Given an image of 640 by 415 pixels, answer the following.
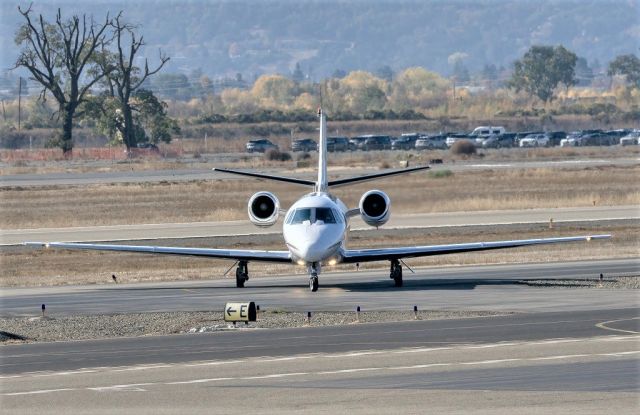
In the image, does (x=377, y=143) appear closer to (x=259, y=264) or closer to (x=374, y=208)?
(x=259, y=264)

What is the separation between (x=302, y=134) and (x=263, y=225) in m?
119

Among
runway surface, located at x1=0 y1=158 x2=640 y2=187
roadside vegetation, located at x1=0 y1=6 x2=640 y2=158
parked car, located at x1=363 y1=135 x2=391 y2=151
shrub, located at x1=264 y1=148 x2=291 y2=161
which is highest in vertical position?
roadside vegetation, located at x1=0 y1=6 x2=640 y2=158

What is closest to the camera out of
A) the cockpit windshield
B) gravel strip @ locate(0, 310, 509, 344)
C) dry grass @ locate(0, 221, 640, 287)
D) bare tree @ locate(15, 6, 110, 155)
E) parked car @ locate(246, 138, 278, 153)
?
gravel strip @ locate(0, 310, 509, 344)

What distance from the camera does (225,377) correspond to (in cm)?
2150

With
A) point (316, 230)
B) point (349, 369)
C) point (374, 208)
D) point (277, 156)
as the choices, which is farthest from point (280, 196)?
point (277, 156)

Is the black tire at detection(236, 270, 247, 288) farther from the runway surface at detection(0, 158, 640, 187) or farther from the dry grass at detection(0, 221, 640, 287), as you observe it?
the runway surface at detection(0, 158, 640, 187)

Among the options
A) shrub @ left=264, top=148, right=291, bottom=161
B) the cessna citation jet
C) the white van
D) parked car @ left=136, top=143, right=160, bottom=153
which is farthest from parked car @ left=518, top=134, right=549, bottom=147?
the cessna citation jet

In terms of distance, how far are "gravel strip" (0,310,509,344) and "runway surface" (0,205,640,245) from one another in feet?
75.5

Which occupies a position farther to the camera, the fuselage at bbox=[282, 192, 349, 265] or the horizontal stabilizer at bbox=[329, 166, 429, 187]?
the horizontal stabilizer at bbox=[329, 166, 429, 187]

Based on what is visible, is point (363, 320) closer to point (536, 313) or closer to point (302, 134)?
point (536, 313)

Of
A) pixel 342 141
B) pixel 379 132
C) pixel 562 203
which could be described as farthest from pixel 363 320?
pixel 379 132

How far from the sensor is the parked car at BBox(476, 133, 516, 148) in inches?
5197

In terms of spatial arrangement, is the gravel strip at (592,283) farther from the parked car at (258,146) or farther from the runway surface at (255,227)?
the parked car at (258,146)

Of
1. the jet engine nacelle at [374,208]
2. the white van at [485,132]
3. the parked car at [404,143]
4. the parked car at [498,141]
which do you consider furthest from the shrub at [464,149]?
the jet engine nacelle at [374,208]
